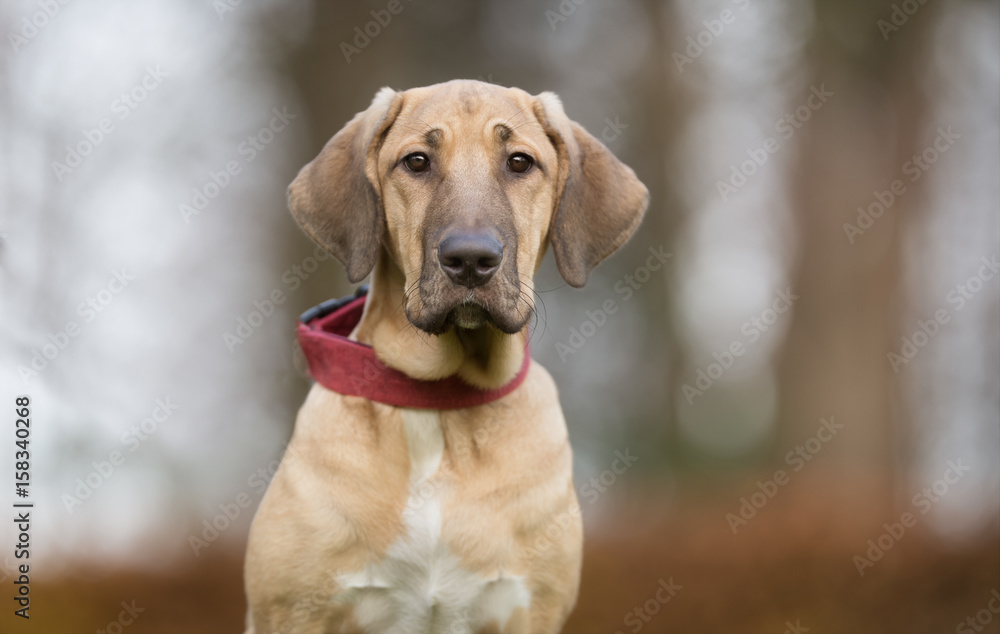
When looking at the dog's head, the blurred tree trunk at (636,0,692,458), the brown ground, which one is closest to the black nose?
the dog's head

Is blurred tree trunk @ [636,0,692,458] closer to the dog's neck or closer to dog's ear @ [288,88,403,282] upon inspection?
dog's ear @ [288,88,403,282]

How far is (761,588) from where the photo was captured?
5688 mm

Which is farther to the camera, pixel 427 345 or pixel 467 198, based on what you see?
pixel 427 345

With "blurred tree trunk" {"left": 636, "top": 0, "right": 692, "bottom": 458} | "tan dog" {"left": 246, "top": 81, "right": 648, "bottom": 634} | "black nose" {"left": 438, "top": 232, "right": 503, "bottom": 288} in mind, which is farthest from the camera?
"blurred tree trunk" {"left": 636, "top": 0, "right": 692, "bottom": 458}

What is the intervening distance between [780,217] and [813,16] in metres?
2.31

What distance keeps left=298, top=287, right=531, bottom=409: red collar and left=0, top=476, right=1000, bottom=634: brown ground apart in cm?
284

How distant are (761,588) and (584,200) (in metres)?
3.26

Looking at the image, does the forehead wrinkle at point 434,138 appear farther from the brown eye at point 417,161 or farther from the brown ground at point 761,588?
the brown ground at point 761,588

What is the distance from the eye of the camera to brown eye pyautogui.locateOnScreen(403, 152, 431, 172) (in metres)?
3.40

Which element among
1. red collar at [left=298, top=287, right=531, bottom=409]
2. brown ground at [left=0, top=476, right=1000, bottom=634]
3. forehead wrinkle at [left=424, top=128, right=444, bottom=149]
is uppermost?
forehead wrinkle at [left=424, top=128, right=444, bottom=149]

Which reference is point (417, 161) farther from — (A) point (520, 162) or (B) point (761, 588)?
(B) point (761, 588)

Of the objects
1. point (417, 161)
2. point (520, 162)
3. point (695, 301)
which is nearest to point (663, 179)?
point (695, 301)

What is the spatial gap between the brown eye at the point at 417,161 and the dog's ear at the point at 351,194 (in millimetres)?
169

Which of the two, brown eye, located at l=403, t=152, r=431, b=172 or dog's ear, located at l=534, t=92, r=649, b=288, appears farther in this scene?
dog's ear, located at l=534, t=92, r=649, b=288
